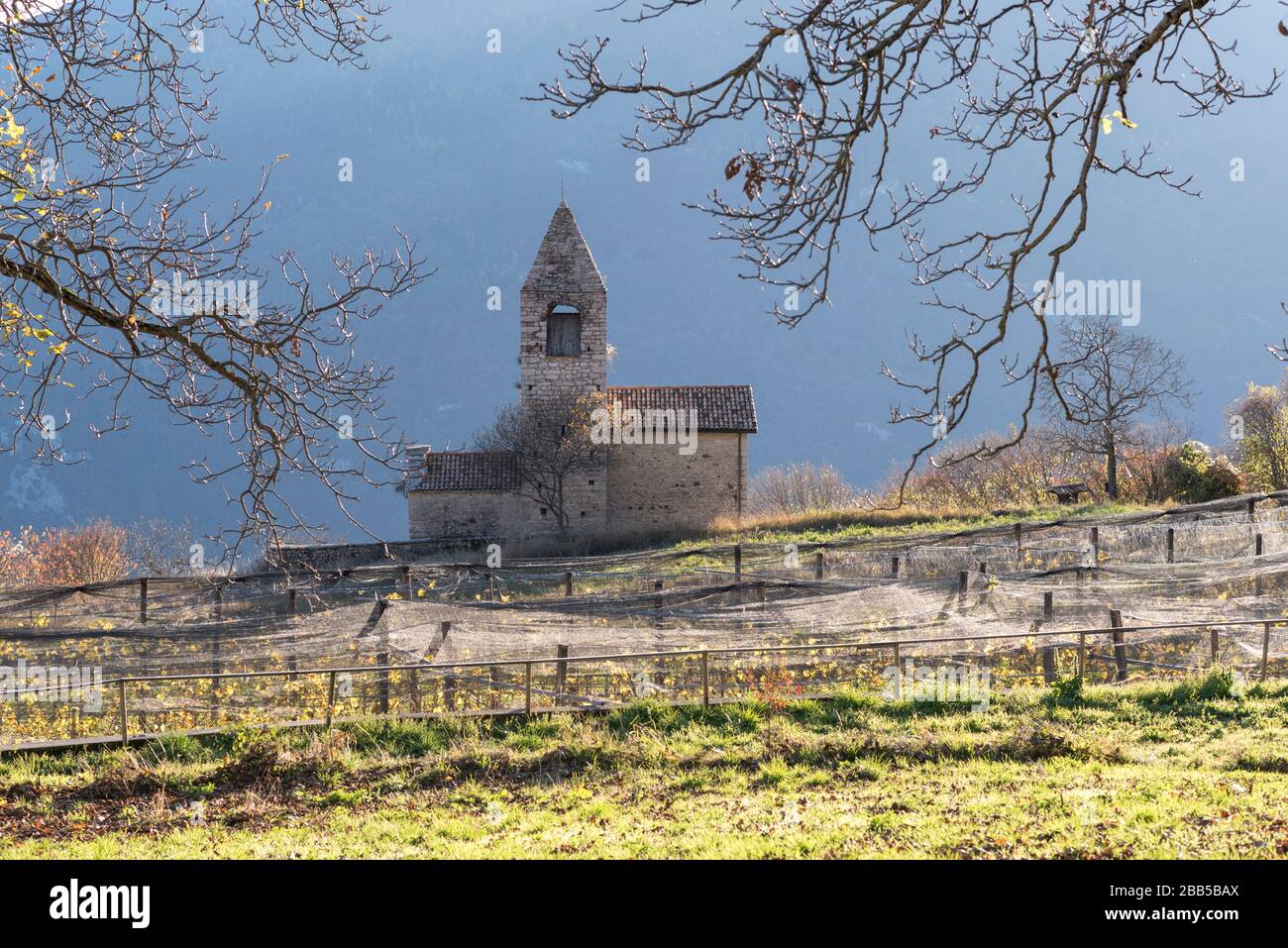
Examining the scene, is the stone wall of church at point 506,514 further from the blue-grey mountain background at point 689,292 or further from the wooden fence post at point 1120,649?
the blue-grey mountain background at point 689,292

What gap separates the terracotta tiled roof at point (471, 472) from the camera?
131 ft

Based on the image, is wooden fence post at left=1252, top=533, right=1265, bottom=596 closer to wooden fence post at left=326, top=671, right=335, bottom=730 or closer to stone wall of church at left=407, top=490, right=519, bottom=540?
wooden fence post at left=326, top=671, right=335, bottom=730

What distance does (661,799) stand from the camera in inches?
329

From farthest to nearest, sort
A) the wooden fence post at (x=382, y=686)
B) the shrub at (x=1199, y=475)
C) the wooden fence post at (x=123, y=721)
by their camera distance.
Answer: the shrub at (x=1199, y=475) → the wooden fence post at (x=382, y=686) → the wooden fence post at (x=123, y=721)

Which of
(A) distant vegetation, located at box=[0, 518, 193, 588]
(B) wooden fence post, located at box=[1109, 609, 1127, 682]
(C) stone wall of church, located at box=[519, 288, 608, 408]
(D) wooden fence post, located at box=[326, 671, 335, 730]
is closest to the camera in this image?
(D) wooden fence post, located at box=[326, 671, 335, 730]

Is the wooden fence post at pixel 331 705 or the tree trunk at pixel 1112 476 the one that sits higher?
the tree trunk at pixel 1112 476

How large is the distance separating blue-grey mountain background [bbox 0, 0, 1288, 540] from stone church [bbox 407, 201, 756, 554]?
5043cm

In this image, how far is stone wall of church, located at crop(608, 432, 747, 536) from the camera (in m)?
41.0

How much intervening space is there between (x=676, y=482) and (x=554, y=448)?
16.3 ft

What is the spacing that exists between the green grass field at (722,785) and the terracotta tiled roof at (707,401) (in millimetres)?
30078

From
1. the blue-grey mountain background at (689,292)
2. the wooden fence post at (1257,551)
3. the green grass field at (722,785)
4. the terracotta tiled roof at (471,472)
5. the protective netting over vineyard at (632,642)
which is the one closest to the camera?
Result: the green grass field at (722,785)

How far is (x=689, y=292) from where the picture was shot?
153 m

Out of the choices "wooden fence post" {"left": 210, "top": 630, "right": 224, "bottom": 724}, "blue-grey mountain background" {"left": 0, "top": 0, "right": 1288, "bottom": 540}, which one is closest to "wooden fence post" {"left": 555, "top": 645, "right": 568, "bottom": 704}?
"wooden fence post" {"left": 210, "top": 630, "right": 224, "bottom": 724}

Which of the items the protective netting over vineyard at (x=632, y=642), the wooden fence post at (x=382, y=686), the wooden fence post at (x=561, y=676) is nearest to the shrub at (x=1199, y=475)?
the protective netting over vineyard at (x=632, y=642)
